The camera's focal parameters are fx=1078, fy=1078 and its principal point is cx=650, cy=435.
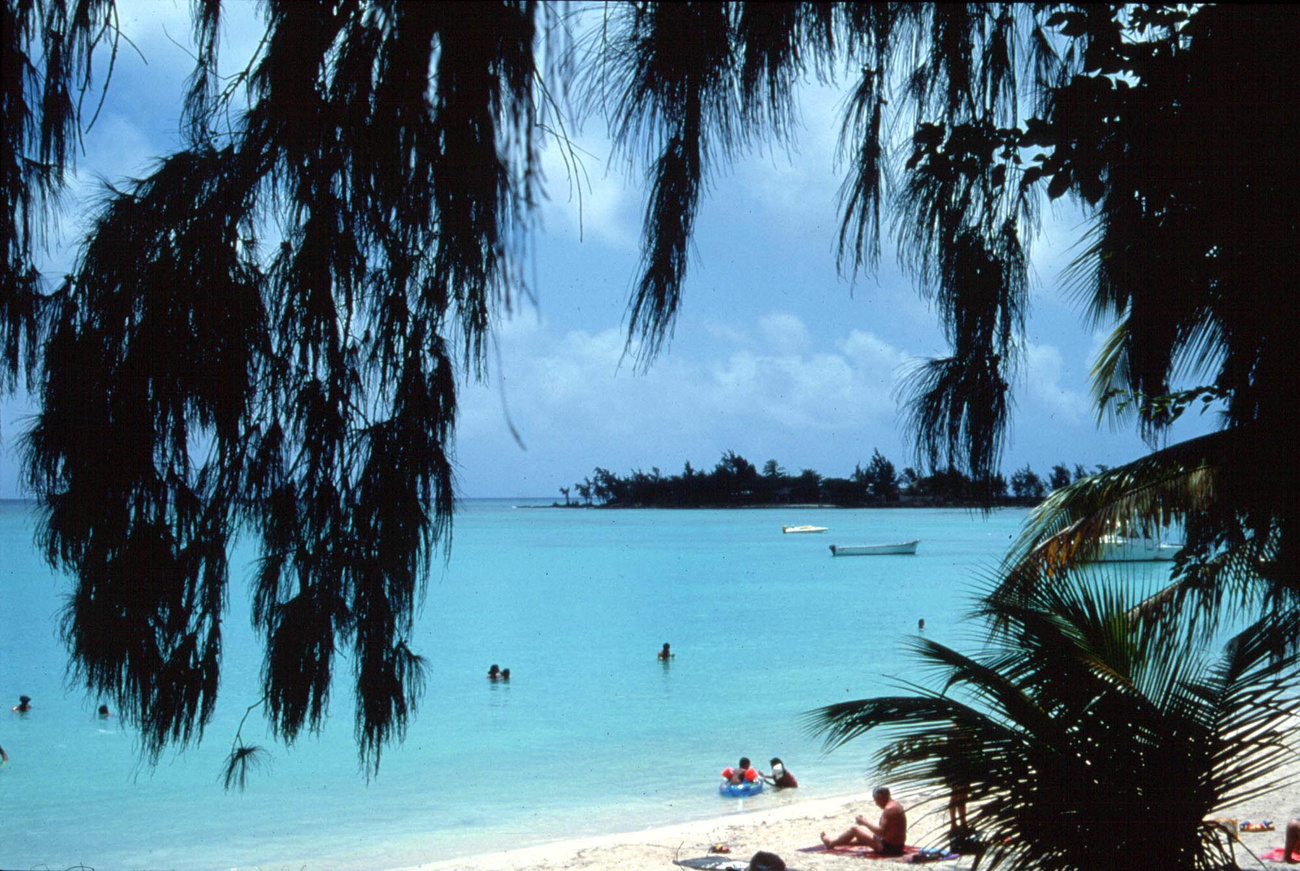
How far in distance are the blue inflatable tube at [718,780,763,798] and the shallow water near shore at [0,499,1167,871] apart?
0.17 metres

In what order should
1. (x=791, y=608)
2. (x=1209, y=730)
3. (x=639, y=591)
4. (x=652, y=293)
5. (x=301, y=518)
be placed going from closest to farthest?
(x=652, y=293) < (x=301, y=518) < (x=1209, y=730) < (x=791, y=608) < (x=639, y=591)

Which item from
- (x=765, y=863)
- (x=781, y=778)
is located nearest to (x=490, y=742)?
(x=781, y=778)

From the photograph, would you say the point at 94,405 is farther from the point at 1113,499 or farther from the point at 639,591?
the point at 639,591

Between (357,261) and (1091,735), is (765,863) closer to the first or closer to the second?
(1091,735)

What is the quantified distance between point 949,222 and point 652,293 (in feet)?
3.10

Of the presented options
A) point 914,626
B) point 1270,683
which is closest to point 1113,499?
point 1270,683

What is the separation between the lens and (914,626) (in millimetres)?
36562

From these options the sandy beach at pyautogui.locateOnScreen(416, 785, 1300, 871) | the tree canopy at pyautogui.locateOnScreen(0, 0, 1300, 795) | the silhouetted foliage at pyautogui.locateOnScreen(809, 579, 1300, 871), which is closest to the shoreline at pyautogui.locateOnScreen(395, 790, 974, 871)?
the sandy beach at pyautogui.locateOnScreen(416, 785, 1300, 871)

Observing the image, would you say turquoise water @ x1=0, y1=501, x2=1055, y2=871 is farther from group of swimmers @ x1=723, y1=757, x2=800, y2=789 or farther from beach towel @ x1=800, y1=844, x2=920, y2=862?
beach towel @ x1=800, y1=844, x2=920, y2=862

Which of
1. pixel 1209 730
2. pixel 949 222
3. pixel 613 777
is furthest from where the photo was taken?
pixel 613 777

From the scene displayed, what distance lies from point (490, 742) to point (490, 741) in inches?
5.0

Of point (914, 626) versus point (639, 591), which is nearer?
point (914, 626)

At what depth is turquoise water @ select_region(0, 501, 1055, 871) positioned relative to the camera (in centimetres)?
1358

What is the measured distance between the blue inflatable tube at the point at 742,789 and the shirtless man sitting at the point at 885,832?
16.0 feet
